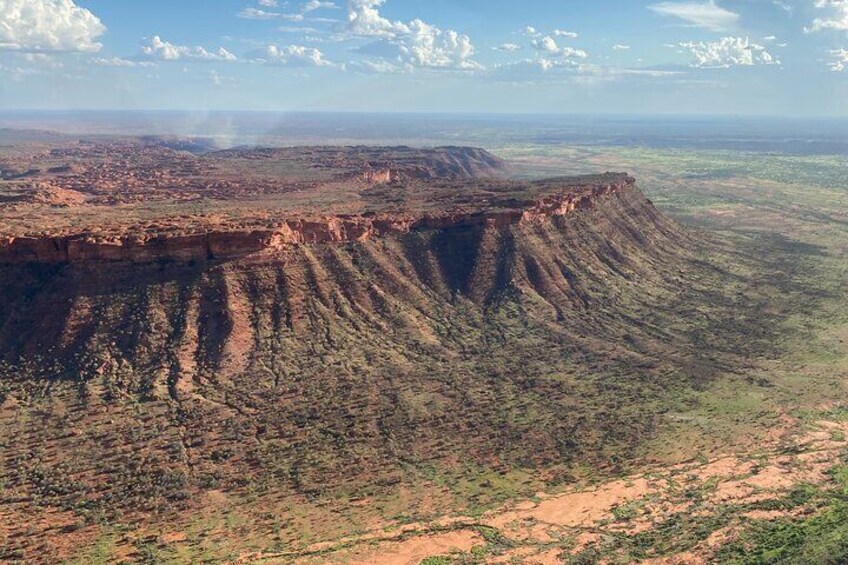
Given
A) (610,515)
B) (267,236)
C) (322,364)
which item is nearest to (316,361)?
(322,364)

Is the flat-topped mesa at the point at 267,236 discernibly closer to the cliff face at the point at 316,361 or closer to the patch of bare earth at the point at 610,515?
the cliff face at the point at 316,361

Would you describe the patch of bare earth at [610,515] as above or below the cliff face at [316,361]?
below

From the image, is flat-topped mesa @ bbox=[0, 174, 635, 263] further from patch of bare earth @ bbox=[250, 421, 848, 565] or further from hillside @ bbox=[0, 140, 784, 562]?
patch of bare earth @ bbox=[250, 421, 848, 565]

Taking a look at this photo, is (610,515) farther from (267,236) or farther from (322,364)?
(267,236)

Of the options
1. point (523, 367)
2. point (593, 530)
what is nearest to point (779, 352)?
point (523, 367)

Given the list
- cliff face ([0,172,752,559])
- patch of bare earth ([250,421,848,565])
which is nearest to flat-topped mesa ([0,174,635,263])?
cliff face ([0,172,752,559])

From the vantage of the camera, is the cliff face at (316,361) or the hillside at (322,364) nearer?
the hillside at (322,364)

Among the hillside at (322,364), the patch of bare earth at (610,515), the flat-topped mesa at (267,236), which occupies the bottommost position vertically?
the patch of bare earth at (610,515)

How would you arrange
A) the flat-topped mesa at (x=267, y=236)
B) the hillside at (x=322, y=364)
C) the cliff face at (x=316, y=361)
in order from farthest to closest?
the flat-topped mesa at (x=267, y=236), the cliff face at (x=316, y=361), the hillside at (x=322, y=364)

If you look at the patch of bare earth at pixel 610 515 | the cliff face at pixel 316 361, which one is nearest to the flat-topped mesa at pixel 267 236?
the cliff face at pixel 316 361

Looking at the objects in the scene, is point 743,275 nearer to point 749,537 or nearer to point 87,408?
point 749,537
